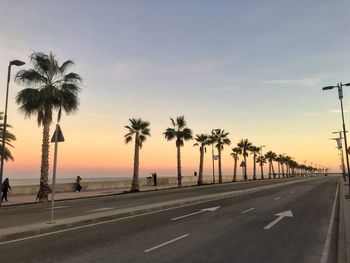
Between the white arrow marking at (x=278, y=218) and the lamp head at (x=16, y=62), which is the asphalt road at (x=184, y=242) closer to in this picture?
the white arrow marking at (x=278, y=218)

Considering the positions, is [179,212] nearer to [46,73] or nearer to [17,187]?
[46,73]

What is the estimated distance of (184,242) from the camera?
10.9 meters

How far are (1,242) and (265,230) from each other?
8.32 meters

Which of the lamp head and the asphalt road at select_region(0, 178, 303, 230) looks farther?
the lamp head

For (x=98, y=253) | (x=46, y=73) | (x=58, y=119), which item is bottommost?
(x=98, y=253)

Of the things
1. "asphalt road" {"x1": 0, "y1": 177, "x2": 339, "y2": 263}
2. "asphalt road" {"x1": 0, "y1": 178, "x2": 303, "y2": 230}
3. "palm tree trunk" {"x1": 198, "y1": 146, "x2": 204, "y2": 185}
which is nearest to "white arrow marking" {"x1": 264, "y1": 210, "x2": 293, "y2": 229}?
"asphalt road" {"x1": 0, "y1": 177, "x2": 339, "y2": 263}

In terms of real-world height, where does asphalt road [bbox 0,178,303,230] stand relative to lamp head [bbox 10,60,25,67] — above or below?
below

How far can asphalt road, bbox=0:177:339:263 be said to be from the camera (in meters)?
9.04

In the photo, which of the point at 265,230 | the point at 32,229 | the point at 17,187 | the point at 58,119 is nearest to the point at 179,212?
the point at 265,230

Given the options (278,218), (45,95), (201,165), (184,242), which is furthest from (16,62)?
(201,165)

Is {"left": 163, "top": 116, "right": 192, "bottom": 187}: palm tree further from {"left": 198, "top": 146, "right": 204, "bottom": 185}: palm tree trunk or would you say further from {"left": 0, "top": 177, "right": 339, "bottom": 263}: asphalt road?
{"left": 0, "top": 177, "right": 339, "bottom": 263}: asphalt road

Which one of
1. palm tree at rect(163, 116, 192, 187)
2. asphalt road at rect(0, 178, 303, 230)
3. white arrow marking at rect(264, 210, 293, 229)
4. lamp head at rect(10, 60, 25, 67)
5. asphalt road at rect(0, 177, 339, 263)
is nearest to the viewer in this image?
asphalt road at rect(0, 177, 339, 263)

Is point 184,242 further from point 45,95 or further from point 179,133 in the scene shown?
point 179,133

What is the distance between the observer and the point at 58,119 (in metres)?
31.5
